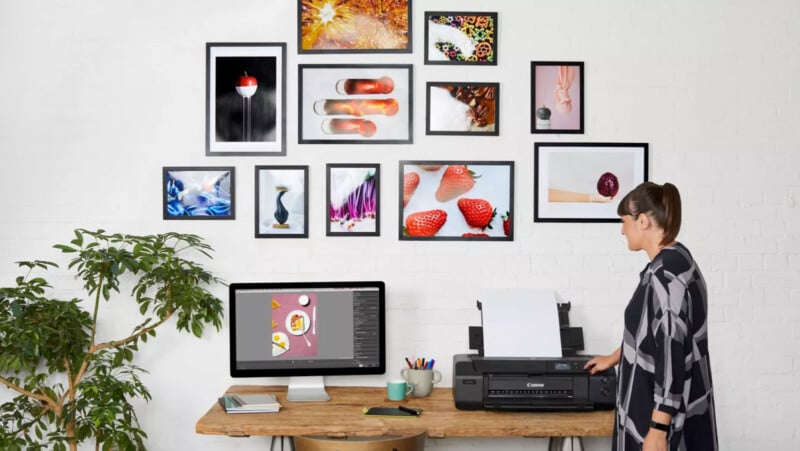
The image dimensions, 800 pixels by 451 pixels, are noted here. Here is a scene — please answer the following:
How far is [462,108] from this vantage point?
10.2ft

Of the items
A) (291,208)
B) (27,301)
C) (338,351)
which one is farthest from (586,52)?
(27,301)

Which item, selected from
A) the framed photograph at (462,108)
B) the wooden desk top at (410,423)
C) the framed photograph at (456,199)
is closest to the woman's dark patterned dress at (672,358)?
the wooden desk top at (410,423)

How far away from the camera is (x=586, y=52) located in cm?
311

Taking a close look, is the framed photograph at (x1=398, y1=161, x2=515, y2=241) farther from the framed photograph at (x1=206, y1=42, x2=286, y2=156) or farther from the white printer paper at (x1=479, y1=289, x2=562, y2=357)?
the framed photograph at (x1=206, y1=42, x2=286, y2=156)

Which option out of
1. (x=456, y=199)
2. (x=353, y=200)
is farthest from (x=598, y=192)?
(x=353, y=200)

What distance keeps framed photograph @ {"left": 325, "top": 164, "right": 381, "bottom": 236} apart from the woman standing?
1.17m

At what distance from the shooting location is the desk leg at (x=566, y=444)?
2590 mm

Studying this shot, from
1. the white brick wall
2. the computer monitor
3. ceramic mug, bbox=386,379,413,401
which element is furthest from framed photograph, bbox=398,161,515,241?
ceramic mug, bbox=386,379,413,401

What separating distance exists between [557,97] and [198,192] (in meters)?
1.56

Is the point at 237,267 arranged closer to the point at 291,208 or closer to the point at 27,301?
the point at 291,208

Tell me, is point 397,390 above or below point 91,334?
below

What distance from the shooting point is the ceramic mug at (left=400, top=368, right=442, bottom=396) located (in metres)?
2.87

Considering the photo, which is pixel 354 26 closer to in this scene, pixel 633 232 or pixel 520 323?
pixel 520 323

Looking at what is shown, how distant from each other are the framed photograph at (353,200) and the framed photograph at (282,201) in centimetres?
11
